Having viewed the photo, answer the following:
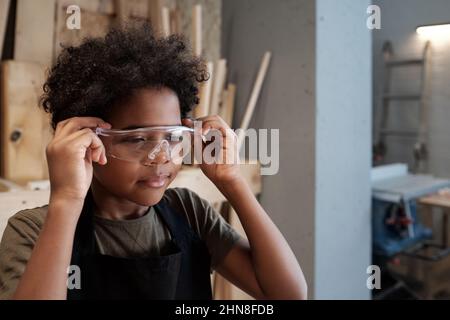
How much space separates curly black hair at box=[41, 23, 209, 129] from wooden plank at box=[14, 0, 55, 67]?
733 millimetres

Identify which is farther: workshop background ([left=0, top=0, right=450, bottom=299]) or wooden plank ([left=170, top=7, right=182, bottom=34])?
wooden plank ([left=170, top=7, right=182, bottom=34])

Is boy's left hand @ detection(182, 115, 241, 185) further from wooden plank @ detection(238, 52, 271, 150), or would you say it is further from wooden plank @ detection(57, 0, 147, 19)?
wooden plank @ detection(57, 0, 147, 19)

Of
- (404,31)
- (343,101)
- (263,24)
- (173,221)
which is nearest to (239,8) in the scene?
(263,24)

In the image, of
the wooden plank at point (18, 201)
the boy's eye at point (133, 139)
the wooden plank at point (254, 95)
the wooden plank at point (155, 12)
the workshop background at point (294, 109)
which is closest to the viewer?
the boy's eye at point (133, 139)

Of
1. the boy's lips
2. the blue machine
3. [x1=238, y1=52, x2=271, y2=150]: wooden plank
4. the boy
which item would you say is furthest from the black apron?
the blue machine

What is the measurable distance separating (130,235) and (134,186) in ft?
0.35

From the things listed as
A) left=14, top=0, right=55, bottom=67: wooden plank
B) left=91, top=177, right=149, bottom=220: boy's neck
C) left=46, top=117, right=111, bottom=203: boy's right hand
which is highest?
left=14, top=0, right=55, bottom=67: wooden plank

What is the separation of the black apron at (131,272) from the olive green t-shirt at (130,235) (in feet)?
0.07

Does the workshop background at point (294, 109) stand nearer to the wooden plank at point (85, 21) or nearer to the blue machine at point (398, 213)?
the wooden plank at point (85, 21)

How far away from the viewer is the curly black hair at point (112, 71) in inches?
24.3

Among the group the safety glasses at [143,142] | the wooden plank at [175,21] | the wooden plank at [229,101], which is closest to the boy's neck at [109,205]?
the safety glasses at [143,142]

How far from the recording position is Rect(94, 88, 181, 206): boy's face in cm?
61

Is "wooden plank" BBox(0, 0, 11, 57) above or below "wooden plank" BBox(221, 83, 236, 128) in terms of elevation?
above

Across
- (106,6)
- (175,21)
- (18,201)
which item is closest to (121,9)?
(106,6)
